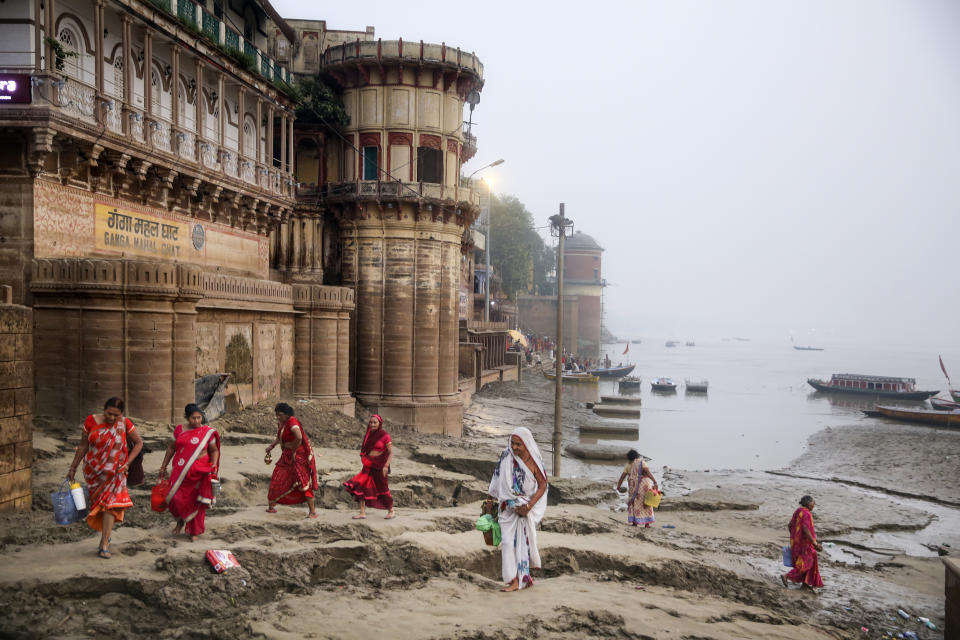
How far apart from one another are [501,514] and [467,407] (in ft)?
89.8

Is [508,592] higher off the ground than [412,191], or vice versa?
[412,191]

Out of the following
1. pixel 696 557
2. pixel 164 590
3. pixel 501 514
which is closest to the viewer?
pixel 164 590

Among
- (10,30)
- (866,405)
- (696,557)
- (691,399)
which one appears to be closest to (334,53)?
(10,30)

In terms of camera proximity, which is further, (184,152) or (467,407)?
(467,407)

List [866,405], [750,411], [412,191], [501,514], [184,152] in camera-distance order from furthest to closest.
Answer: [866,405], [750,411], [412,191], [184,152], [501,514]

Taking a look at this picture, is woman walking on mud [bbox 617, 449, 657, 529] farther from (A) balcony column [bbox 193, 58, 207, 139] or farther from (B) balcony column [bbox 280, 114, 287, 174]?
(B) balcony column [bbox 280, 114, 287, 174]

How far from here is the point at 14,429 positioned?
8.55 metres

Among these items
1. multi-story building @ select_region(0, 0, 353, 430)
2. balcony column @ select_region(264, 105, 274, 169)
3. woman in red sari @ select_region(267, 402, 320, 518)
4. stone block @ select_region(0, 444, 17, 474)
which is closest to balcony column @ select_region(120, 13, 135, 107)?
multi-story building @ select_region(0, 0, 353, 430)

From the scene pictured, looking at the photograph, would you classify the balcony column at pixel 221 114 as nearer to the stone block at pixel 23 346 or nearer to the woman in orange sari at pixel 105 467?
the stone block at pixel 23 346

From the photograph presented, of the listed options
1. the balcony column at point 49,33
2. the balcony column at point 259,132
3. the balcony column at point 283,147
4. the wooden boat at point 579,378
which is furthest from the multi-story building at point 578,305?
the balcony column at point 49,33

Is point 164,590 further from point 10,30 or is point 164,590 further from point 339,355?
point 339,355

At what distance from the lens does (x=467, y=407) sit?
115 ft

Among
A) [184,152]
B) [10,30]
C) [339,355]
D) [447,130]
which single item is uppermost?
[447,130]

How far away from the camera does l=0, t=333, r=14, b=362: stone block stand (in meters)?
8.41
